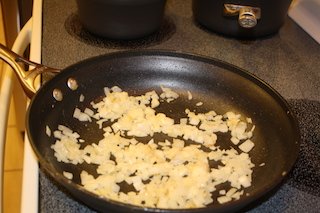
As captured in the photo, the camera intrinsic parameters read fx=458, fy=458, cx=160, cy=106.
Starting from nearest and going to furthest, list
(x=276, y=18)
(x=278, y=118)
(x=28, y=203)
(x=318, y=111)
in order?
1. (x=28, y=203)
2. (x=278, y=118)
3. (x=318, y=111)
4. (x=276, y=18)

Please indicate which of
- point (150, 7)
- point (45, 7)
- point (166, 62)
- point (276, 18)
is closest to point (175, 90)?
point (166, 62)

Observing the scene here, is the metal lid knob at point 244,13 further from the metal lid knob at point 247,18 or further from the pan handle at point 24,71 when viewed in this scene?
the pan handle at point 24,71

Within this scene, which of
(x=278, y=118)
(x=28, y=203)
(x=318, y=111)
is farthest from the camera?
(x=318, y=111)

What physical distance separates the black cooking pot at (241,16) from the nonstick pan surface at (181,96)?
14 cm

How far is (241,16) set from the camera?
2.76 feet

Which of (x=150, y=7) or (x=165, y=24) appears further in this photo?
(x=165, y=24)

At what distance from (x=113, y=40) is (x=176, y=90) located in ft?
0.67

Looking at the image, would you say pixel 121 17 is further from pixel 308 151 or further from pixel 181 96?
pixel 308 151

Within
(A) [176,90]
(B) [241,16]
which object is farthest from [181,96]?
(B) [241,16]

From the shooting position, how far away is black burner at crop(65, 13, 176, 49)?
93cm

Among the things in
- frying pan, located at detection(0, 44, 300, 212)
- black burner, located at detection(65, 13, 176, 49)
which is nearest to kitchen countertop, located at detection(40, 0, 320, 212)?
black burner, located at detection(65, 13, 176, 49)

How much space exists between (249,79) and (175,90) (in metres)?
0.13

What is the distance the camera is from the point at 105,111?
0.73 metres

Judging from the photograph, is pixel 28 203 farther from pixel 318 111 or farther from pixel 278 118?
pixel 318 111
